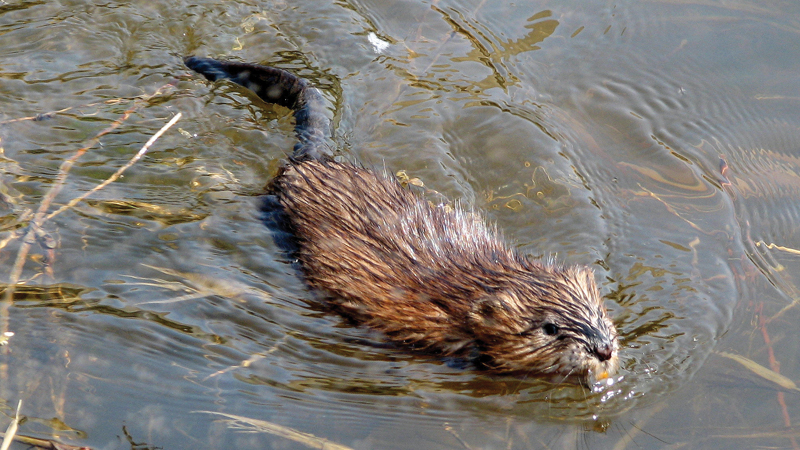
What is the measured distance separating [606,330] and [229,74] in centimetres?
318

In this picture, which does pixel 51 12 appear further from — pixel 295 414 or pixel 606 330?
pixel 606 330

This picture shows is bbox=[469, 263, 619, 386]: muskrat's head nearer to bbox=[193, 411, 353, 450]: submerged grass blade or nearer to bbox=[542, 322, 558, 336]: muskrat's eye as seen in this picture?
bbox=[542, 322, 558, 336]: muskrat's eye

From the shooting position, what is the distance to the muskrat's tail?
5.16m

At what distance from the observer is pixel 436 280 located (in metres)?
4.13

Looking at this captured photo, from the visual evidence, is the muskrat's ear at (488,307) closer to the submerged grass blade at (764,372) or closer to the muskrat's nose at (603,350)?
the muskrat's nose at (603,350)

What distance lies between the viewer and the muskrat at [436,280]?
3854mm

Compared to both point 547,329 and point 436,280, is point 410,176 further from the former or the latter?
point 547,329

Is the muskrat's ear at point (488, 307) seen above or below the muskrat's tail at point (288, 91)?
below

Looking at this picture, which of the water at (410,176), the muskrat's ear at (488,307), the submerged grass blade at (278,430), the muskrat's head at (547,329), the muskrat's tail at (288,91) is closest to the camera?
the submerged grass blade at (278,430)

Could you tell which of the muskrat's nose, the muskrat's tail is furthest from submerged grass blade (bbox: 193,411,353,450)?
the muskrat's tail

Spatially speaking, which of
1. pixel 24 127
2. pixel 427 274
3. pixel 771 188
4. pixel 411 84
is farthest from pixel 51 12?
pixel 771 188

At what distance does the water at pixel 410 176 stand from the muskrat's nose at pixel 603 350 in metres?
0.23

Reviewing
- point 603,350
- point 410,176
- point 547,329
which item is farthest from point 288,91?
point 603,350

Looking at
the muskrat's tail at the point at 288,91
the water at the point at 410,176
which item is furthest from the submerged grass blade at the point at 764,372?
the muskrat's tail at the point at 288,91
